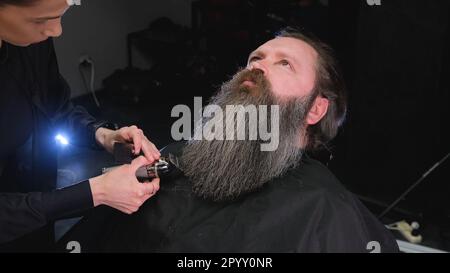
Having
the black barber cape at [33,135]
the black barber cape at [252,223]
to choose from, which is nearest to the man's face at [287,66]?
the black barber cape at [252,223]

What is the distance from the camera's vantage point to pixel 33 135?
3.93ft

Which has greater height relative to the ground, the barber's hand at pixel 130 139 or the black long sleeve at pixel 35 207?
the barber's hand at pixel 130 139

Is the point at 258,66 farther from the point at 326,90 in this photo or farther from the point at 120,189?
the point at 120,189

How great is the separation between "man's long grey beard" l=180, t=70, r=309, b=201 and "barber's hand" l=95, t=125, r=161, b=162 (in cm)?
16

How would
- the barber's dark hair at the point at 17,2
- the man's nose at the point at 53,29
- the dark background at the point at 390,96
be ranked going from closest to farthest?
the barber's dark hair at the point at 17,2, the man's nose at the point at 53,29, the dark background at the point at 390,96

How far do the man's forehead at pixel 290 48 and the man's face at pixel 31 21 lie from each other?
2.08 ft

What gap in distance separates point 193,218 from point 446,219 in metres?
1.62

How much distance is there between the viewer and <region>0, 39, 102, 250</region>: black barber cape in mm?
932

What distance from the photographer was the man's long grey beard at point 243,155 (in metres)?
1.18

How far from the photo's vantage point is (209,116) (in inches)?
50.7

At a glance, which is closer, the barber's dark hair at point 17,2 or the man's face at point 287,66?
the barber's dark hair at point 17,2

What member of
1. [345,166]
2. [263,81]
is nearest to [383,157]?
[345,166]

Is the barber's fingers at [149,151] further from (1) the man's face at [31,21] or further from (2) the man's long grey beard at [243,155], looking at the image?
(1) the man's face at [31,21]

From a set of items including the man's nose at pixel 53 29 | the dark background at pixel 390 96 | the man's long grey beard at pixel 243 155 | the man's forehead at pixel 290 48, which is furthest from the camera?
the dark background at pixel 390 96
